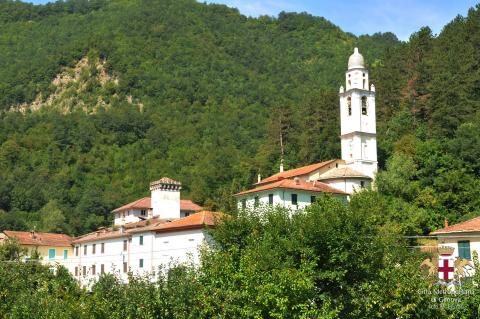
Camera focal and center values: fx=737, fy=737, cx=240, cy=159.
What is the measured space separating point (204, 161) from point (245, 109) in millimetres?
28484

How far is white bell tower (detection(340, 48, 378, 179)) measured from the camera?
76688mm

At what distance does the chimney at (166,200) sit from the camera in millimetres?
78438

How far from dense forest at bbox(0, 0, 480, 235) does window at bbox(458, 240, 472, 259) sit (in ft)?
36.6

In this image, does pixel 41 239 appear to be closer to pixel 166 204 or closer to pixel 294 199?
pixel 166 204

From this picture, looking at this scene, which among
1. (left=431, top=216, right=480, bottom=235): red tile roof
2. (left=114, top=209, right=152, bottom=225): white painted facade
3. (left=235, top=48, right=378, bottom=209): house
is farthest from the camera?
(left=114, top=209, right=152, bottom=225): white painted facade

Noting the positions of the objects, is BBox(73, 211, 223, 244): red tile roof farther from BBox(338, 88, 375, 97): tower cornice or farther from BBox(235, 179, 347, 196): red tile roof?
BBox(338, 88, 375, 97): tower cornice

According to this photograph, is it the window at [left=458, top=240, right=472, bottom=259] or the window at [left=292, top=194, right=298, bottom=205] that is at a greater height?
the window at [left=292, top=194, right=298, bottom=205]

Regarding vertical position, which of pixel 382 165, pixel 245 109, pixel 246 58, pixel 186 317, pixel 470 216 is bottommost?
pixel 186 317

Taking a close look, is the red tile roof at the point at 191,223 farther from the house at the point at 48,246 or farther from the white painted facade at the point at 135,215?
the white painted facade at the point at 135,215

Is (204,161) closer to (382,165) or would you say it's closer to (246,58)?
(382,165)

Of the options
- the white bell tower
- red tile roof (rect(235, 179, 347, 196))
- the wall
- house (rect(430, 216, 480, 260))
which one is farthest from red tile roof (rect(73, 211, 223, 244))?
the white bell tower

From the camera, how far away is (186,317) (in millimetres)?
32344

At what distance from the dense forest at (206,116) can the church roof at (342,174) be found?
3.42 metres

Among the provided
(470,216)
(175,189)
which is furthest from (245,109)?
(470,216)
